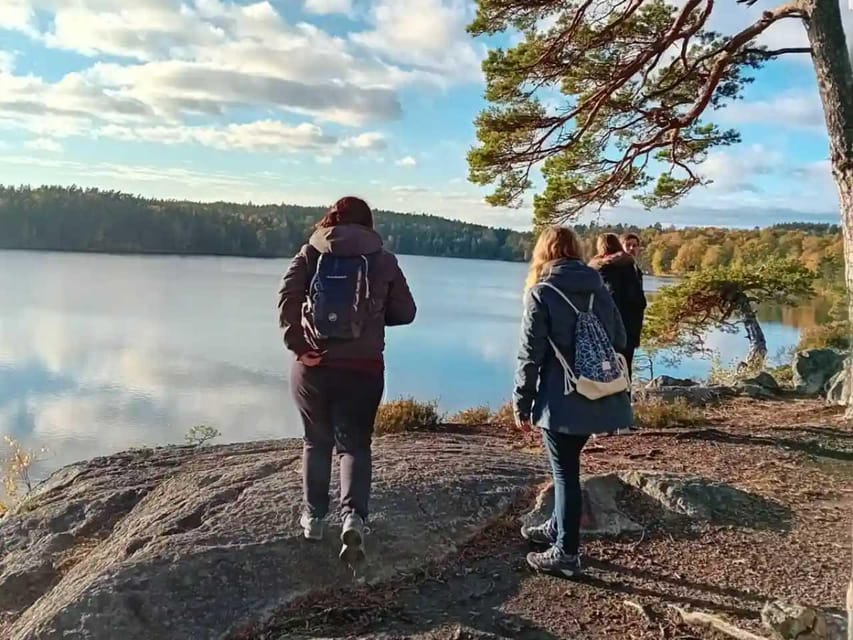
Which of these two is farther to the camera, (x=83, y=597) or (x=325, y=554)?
(x=325, y=554)

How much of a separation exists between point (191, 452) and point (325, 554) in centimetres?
328

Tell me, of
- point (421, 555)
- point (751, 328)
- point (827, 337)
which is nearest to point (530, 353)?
point (421, 555)

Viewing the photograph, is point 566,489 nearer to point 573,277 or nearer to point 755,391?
point 573,277

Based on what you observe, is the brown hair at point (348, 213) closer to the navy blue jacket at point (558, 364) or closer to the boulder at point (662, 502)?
the navy blue jacket at point (558, 364)

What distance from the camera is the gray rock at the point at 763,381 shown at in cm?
942

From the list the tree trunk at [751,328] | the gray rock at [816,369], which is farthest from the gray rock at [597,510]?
the tree trunk at [751,328]

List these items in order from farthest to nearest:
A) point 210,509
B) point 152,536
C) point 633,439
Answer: point 633,439, point 210,509, point 152,536

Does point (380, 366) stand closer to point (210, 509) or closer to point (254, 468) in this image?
point (210, 509)

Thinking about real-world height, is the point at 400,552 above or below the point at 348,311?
below

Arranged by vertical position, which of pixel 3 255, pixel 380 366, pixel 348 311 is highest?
pixel 348 311

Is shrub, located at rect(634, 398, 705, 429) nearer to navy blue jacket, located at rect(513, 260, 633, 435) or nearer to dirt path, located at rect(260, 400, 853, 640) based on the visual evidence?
dirt path, located at rect(260, 400, 853, 640)

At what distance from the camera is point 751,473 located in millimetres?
5195

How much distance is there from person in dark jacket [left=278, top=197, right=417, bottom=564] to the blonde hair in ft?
1.83

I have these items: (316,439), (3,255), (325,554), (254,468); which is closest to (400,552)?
(325,554)
